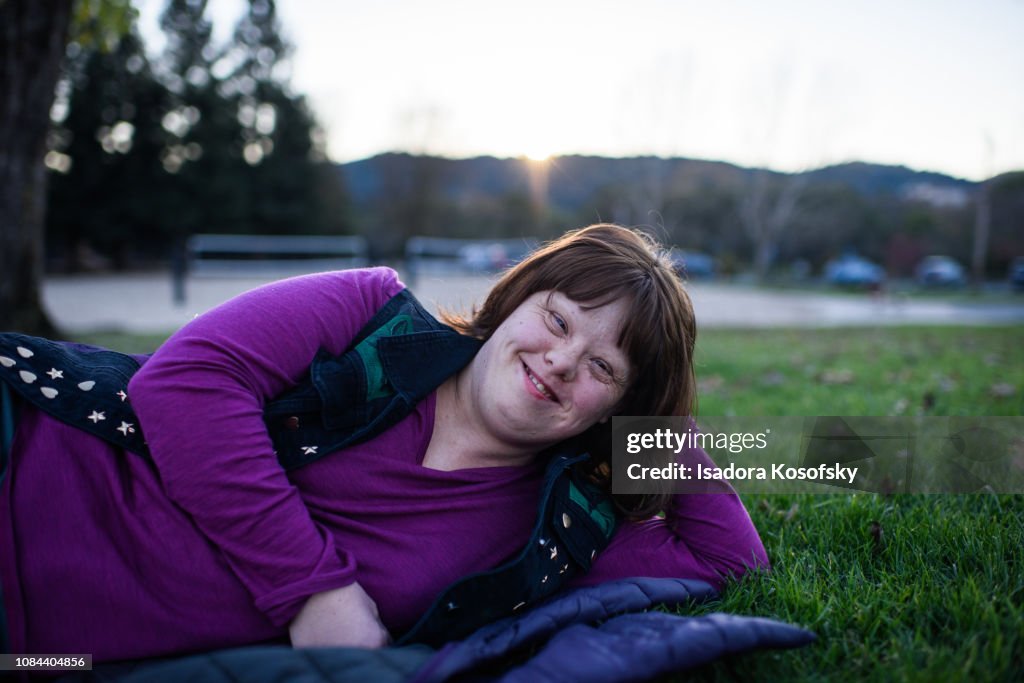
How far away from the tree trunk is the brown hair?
5.71 meters

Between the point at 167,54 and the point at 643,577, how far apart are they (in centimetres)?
3006

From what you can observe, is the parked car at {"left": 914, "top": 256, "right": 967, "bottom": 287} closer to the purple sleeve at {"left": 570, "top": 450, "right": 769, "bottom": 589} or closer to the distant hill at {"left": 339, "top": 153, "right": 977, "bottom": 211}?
the distant hill at {"left": 339, "top": 153, "right": 977, "bottom": 211}

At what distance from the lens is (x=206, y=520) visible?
156cm

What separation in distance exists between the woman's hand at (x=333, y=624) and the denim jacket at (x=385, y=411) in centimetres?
10

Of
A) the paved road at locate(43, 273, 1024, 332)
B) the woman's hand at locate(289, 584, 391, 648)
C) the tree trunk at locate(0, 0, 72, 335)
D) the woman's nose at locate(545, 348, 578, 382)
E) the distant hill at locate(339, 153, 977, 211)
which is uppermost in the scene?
the distant hill at locate(339, 153, 977, 211)

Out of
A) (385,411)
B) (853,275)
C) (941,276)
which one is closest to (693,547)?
(385,411)

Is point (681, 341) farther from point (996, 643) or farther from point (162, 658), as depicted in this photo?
point (162, 658)

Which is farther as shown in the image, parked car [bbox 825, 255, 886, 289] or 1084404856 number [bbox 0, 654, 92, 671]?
parked car [bbox 825, 255, 886, 289]

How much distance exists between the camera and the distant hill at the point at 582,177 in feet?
121

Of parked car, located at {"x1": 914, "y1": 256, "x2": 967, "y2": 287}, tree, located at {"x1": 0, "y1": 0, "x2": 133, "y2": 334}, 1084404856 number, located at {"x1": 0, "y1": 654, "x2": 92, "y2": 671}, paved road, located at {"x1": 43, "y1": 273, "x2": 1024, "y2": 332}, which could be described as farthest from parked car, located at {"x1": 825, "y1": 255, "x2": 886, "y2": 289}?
1084404856 number, located at {"x1": 0, "y1": 654, "x2": 92, "y2": 671}

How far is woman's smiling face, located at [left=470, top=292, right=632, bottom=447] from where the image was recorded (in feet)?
5.79

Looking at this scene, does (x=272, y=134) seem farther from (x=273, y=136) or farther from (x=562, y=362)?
(x=562, y=362)

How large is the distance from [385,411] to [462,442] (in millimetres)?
236

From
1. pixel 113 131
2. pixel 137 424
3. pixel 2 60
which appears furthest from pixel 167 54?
pixel 137 424
